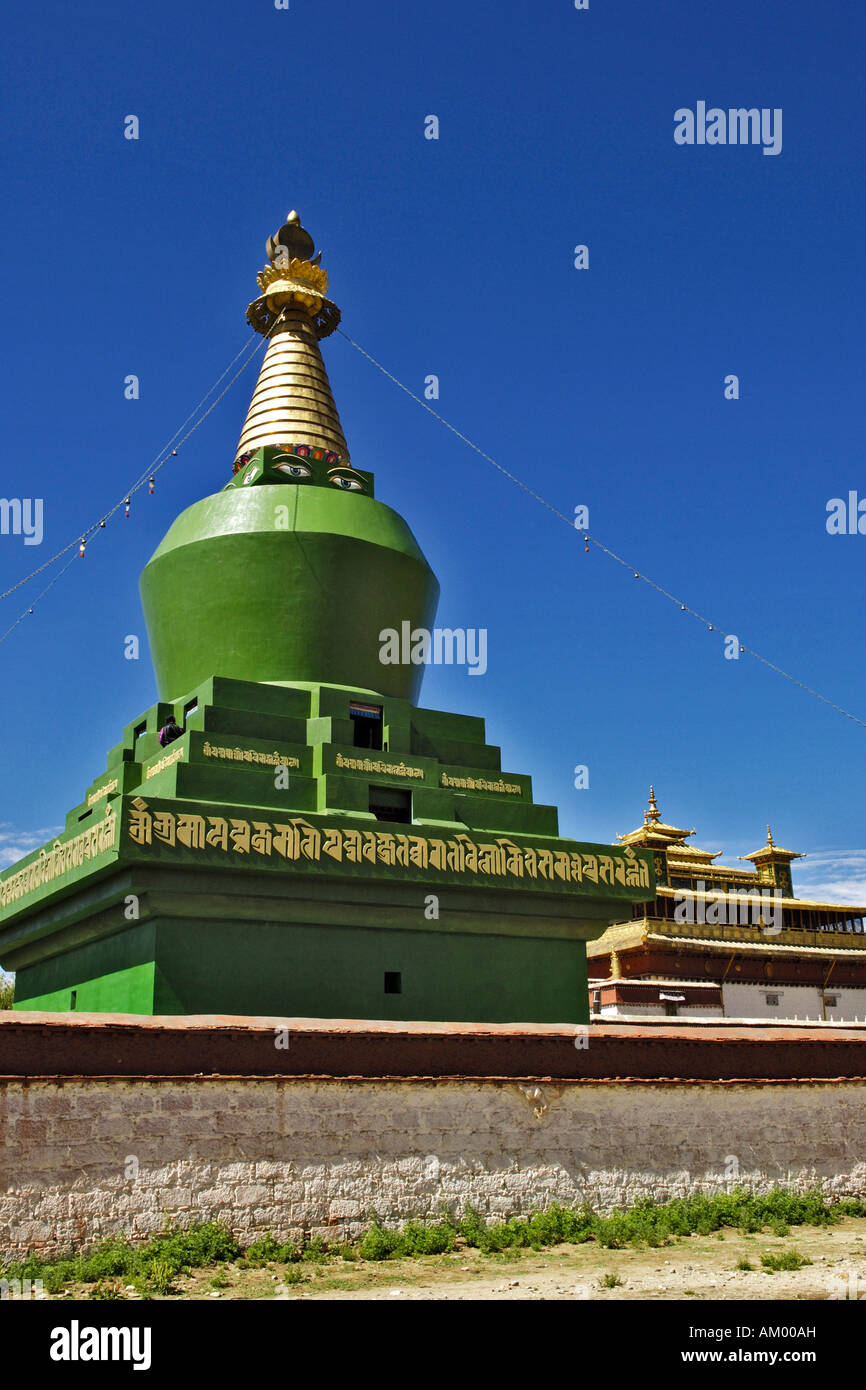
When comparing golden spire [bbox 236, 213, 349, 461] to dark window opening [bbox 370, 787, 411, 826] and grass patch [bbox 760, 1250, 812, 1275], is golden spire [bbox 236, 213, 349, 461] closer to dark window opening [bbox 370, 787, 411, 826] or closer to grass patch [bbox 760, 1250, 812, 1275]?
dark window opening [bbox 370, 787, 411, 826]

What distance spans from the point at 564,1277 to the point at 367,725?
9000 mm

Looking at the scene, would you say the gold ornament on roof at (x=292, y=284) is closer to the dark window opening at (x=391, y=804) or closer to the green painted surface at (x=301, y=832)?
the green painted surface at (x=301, y=832)

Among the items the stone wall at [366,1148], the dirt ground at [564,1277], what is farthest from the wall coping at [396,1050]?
the dirt ground at [564,1277]

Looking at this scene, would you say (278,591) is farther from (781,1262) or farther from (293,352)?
(781,1262)

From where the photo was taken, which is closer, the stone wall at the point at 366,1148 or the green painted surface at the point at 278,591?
the stone wall at the point at 366,1148

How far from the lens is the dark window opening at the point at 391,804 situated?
16.3 meters

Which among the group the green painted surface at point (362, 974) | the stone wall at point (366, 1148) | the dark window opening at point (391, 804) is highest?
the dark window opening at point (391, 804)

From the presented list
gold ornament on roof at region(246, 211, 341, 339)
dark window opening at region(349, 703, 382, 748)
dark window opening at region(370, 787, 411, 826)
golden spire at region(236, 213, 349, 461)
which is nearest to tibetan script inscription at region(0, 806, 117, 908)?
dark window opening at region(370, 787, 411, 826)

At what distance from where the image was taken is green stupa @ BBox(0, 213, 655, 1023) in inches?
556

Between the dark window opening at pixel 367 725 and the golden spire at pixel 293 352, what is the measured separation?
209 inches

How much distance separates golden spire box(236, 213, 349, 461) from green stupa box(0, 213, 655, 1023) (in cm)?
8

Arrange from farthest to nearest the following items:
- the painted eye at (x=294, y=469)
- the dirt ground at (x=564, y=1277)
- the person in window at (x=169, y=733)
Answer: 1. the painted eye at (x=294, y=469)
2. the person in window at (x=169, y=733)
3. the dirt ground at (x=564, y=1277)

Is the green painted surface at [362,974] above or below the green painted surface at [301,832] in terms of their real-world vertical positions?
below

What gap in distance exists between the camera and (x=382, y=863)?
1495 cm
